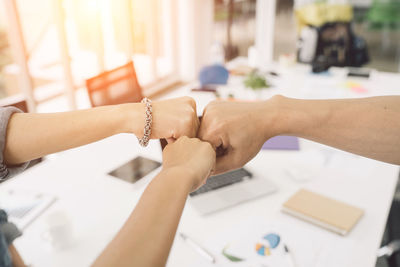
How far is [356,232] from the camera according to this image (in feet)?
3.68

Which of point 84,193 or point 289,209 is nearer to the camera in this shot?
point 289,209

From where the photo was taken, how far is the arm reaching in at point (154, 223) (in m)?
0.56

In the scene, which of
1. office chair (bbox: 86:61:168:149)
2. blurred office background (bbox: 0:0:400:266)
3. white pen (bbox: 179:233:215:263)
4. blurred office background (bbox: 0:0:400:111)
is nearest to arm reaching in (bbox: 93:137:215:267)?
white pen (bbox: 179:233:215:263)

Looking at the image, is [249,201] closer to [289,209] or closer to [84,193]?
[289,209]

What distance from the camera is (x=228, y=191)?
1321 millimetres

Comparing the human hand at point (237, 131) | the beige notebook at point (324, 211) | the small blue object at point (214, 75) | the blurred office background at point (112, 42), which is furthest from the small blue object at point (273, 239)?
the small blue object at point (214, 75)

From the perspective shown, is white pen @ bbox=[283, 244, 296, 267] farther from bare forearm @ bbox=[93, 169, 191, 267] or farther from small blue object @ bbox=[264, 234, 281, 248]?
bare forearm @ bbox=[93, 169, 191, 267]

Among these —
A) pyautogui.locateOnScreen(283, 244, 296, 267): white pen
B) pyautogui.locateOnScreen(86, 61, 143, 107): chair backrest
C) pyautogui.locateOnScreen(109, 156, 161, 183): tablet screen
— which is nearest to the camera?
pyautogui.locateOnScreen(283, 244, 296, 267): white pen

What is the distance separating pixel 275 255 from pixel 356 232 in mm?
301

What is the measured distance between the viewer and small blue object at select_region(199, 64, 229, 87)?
8.64 feet

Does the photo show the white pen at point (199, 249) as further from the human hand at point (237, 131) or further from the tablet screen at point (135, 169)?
the tablet screen at point (135, 169)

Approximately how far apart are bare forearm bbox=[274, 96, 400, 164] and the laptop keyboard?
0.32 m

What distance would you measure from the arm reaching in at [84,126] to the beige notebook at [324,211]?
45 centimetres

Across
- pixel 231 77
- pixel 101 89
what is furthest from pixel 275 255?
pixel 231 77
